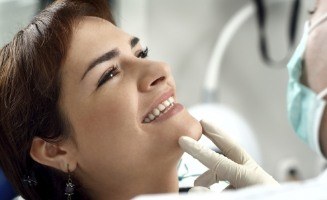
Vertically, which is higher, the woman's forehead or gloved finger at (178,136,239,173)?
the woman's forehead

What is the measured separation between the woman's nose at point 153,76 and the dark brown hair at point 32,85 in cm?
20

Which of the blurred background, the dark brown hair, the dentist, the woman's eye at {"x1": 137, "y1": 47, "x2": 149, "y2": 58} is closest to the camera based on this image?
the dentist

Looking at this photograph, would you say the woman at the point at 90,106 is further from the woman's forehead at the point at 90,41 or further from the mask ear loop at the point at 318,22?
the mask ear loop at the point at 318,22

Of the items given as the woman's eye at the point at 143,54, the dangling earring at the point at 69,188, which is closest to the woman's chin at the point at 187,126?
the woman's eye at the point at 143,54

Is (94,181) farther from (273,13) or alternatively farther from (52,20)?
(273,13)

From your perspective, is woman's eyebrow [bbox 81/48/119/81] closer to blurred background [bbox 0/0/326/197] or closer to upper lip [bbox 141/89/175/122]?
upper lip [bbox 141/89/175/122]

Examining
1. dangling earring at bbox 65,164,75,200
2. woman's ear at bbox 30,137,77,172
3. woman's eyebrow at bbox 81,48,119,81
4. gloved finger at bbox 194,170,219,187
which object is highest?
woman's eyebrow at bbox 81,48,119,81

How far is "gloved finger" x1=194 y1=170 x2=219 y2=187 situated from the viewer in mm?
1243

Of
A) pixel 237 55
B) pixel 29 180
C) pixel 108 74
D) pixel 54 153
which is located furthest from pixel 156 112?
pixel 237 55

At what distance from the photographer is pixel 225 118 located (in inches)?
85.0

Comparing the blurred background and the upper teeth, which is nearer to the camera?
the upper teeth

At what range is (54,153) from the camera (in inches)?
50.8

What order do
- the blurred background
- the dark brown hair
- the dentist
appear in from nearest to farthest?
1. the dentist
2. the dark brown hair
3. the blurred background

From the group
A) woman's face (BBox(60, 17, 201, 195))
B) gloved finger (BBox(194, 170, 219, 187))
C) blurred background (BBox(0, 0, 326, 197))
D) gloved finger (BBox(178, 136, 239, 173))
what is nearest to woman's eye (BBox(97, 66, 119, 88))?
woman's face (BBox(60, 17, 201, 195))
